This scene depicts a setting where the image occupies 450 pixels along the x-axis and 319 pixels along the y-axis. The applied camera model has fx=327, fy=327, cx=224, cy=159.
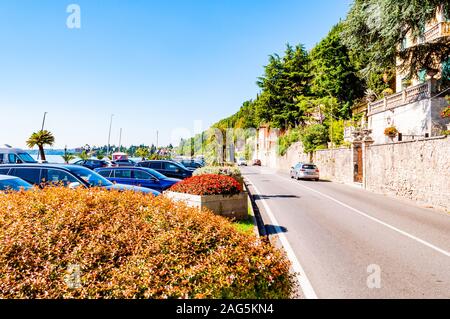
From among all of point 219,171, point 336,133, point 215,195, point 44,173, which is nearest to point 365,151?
point 219,171

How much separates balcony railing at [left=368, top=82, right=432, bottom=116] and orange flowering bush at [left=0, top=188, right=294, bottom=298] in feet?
77.9

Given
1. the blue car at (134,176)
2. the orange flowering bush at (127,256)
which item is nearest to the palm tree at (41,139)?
the blue car at (134,176)

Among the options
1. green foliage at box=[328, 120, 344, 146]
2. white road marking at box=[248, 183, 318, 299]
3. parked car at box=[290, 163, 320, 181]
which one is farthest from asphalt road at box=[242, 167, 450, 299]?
green foliage at box=[328, 120, 344, 146]

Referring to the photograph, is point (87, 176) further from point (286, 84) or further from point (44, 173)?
point (286, 84)

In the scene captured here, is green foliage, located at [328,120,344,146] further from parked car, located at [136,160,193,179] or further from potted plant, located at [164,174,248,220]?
potted plant, located at [164,174,248,220]

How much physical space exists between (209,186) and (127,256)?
6.54 m

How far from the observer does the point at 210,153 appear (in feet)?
86.6

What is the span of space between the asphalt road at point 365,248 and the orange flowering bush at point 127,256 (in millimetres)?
2380

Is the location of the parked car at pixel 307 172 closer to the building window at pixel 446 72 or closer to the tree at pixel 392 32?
the tree at pixel 392 32

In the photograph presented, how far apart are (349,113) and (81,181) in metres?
41.1

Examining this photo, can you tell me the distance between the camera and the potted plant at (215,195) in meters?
9.32

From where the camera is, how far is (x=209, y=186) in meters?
9.54
